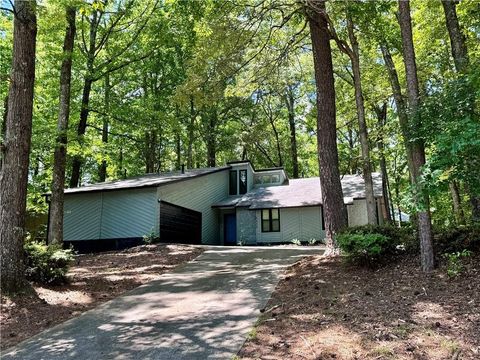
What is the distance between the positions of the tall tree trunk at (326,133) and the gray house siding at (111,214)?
904cm

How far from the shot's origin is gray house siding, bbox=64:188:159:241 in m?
16.5

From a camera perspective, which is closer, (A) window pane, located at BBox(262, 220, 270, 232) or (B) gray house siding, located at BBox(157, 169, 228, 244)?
(B) gray house siding, located at BBox(157, 169, 228, 244)

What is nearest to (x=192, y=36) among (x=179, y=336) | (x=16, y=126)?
(x=16, y=126)

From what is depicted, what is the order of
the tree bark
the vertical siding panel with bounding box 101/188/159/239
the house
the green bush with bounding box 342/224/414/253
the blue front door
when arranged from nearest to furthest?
the green bush with bounding box 342/224/414/253 < the tree bark < the vertical siding panel with bounding box 101/188/159/239 < the house < the blue front door

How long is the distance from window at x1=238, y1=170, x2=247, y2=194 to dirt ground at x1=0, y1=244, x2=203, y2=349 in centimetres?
1129

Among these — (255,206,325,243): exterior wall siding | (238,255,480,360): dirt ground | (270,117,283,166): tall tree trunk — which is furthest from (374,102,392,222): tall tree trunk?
(238,255,480,360): dirt ground

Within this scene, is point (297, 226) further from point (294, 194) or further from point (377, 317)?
point (377, 317)

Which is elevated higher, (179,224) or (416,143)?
(416,143)

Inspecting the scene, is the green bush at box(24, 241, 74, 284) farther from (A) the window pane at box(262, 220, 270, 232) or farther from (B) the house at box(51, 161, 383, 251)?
(A) the window pane at box(262, 220, 270, 232)

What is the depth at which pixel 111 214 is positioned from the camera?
17.2 meters

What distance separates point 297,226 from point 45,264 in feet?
47.7

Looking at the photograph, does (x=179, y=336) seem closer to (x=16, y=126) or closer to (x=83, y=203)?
(x=16, y=126)

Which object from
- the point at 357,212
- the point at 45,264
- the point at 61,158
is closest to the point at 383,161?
the point at 357,212

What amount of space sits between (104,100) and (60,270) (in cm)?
1503
